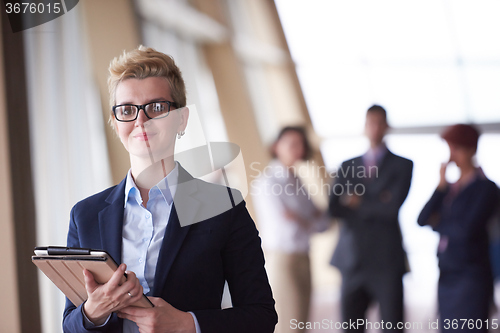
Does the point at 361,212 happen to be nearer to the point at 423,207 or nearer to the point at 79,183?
the point at 423,207

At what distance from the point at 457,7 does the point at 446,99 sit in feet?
1.63

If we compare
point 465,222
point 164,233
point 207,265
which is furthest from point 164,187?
point 465,222

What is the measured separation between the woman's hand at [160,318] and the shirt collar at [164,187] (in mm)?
259

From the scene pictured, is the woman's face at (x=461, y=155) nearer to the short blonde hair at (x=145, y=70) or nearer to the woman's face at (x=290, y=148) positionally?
the woman's face at (x=290, y=148)

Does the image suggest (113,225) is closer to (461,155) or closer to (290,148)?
(290,148)

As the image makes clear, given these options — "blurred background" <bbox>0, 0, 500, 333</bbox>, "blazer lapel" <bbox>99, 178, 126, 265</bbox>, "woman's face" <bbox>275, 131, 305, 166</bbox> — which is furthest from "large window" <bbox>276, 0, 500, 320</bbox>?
"blazer lapel" <bbox>99, 178, 126, 265</bbox>

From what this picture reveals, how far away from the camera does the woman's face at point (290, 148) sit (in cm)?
233

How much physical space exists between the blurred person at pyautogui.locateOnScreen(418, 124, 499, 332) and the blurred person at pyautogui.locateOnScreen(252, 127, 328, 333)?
609mm

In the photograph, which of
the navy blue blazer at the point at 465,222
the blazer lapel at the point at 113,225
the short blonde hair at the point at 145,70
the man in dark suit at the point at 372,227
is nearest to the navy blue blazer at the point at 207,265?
the blazer lapel at the point at 113,225

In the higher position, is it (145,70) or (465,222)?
(145,70)

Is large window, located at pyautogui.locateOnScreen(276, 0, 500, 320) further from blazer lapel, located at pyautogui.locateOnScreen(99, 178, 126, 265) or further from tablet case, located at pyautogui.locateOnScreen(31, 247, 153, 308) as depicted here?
tablet case, located at pyautogui.locateOnScreen(31, 247, 153, 308)

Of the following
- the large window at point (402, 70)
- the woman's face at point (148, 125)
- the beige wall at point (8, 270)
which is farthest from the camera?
the large window at point (402, 70)

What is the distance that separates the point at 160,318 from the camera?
2.97 feet

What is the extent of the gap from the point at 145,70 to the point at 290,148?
1338mm
